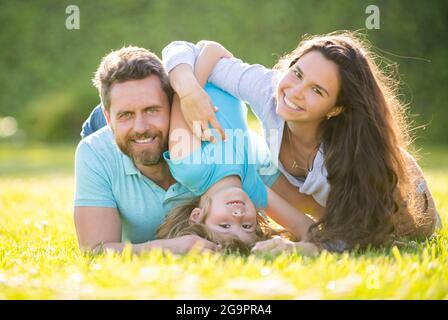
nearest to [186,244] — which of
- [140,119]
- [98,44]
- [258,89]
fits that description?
[140,119]

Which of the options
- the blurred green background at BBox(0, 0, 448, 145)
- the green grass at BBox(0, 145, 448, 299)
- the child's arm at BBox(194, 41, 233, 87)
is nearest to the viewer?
the green grass at BBox(0, 145, 448, 299)

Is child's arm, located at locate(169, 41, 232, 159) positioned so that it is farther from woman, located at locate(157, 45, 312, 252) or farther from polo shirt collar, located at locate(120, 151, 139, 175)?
polo shirt collar, located at locate(120, 151, 139, 175)

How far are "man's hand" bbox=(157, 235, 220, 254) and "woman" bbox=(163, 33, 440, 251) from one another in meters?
0.56

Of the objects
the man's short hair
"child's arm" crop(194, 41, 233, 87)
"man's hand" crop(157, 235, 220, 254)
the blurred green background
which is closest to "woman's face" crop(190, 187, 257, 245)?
"man's hand" crop(157, 235, 220, 254)

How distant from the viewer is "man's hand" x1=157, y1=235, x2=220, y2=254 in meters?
2.99

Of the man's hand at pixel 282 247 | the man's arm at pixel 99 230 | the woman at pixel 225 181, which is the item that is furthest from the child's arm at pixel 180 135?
the man's hand at pixel 282 247

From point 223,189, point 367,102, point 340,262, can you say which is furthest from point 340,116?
point 340,262

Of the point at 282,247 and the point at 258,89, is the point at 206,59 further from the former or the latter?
the point at 282,247

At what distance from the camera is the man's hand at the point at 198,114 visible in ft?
11.2

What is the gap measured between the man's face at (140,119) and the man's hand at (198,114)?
0.42 feet

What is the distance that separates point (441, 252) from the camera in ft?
10.2

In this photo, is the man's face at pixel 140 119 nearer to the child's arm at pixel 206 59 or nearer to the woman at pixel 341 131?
the woman at pixel 341 131

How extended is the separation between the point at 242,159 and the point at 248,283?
4.09 ft

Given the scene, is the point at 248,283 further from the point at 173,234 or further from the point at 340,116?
the point at 340,116
